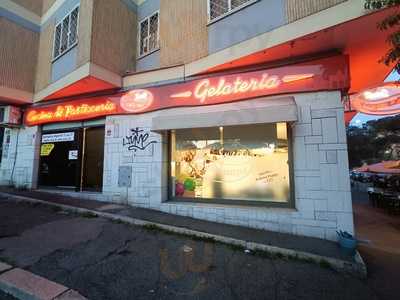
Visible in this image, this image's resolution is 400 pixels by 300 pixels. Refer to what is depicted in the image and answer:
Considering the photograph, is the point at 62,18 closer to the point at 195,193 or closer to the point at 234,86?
the point at 234,86

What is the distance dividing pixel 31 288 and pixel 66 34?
29.9ft

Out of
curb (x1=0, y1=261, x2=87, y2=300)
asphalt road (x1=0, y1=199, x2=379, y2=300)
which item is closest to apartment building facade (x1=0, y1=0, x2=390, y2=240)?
asphalt road (x1=0, y1=199, x2=379, y2=300)

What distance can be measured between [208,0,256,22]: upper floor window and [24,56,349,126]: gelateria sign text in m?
1.79

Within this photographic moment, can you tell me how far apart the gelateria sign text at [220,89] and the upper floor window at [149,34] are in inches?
79.8

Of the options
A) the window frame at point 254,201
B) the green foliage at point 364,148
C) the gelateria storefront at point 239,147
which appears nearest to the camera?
the gelateria storefront at point 239,147

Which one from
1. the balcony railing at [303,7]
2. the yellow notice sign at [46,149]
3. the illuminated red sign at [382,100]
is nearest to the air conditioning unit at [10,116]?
the yellow notice sign at [46,149]

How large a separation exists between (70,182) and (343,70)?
31.8ft

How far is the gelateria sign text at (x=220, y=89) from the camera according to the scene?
5164mm

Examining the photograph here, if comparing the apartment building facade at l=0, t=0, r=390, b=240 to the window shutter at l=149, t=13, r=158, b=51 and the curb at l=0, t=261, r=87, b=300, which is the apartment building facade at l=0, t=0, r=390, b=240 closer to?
the window shutter at l=149, t=13, r=158, b=51

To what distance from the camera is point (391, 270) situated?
407 cm

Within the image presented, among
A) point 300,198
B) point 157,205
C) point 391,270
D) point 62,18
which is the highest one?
point 62,18

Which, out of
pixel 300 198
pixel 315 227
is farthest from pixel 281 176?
pixel 315 227

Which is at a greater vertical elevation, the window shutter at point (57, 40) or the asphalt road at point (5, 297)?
the window shutter at point (57, 40)

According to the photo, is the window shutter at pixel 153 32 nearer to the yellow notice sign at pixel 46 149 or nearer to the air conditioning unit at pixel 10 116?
the yellow notice sign at pixel 46 149
